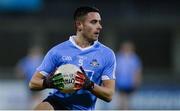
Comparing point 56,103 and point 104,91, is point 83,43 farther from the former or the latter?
point 56,103

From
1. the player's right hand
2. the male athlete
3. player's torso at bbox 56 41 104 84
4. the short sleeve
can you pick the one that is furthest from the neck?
the player's right hand

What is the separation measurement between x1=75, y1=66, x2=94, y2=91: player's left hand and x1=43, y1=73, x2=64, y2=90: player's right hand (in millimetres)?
167

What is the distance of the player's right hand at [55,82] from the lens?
8102 millimetres

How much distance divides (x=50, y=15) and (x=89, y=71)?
55.8ft

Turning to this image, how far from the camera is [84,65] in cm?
843

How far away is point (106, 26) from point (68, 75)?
17523mm

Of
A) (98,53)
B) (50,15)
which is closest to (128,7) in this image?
(50,15)

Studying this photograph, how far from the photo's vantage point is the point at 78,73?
26.6ft

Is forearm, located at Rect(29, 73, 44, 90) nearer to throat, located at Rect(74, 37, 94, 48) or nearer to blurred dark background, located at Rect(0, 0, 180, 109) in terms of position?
throat, located at Rect(74, 37, 94, 48)

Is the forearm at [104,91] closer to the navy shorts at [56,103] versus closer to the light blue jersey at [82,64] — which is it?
the light blue jersey at [82,64]

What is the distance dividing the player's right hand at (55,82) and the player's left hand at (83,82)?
17 cm

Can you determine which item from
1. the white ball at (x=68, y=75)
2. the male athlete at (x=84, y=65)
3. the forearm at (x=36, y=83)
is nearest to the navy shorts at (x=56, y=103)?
the male athlete at (x=84, y=65)

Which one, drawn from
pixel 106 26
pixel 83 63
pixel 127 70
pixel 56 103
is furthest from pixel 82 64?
pixel 106 26

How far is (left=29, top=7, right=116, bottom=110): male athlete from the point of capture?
8.42 meters
